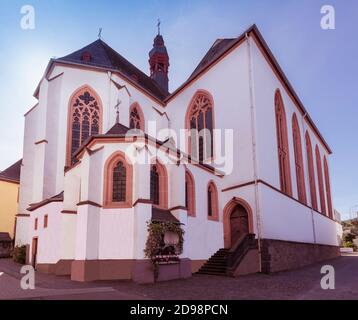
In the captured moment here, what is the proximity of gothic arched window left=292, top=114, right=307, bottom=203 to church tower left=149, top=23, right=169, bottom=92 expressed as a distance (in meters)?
16.0

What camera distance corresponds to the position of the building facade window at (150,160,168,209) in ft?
48.1

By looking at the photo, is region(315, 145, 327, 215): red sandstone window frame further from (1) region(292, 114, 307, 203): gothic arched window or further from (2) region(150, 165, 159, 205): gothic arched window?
(2) region(150, 165, 159, 205): gothic arched window

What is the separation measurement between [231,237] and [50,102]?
14817mm

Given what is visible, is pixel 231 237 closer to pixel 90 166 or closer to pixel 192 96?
pixel 90 166

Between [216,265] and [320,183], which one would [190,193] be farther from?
[320,183]

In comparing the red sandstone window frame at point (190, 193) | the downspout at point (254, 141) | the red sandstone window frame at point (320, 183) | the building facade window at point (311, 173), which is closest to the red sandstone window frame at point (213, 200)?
the red sandstone window frame at point (190, 193)

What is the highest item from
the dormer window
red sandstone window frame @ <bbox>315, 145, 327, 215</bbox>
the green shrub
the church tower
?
the church tower

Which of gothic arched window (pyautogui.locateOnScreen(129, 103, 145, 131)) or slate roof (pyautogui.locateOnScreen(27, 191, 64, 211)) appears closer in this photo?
slate roof (pyautogui.locateOnScreen(27, 191, 64, 211))

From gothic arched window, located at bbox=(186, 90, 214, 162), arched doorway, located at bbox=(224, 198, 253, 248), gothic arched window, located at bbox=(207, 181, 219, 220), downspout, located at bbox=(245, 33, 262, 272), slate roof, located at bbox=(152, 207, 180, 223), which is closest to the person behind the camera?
slate roof, located at bbox=(152, 207, 180, 223)

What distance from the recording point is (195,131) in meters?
22.9

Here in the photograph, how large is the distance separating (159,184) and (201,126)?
8617mm

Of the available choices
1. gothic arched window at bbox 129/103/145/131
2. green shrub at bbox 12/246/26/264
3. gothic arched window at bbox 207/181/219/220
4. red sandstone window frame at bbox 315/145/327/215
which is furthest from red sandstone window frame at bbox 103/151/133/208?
red sandstone window frame at bbox 315/145/327/215

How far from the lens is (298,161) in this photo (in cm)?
2533
